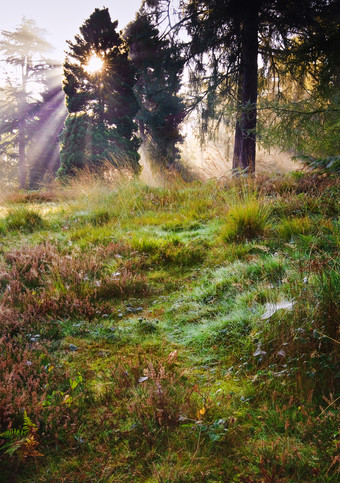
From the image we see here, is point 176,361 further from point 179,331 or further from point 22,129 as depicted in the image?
point 22,129

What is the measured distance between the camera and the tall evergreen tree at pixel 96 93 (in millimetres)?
16656

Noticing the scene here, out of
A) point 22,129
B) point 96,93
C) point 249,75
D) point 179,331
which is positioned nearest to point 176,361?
point 179,331

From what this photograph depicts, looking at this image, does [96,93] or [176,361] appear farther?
[96,93]

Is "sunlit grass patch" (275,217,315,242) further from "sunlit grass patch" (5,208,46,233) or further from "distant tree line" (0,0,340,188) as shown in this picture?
"sunlit grass patch" (5,208,46,233)

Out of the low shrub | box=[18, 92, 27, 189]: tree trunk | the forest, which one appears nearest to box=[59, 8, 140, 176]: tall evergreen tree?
the forest

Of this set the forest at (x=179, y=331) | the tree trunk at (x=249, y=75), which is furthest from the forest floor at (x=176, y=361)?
the tree trunk at (x=249, y=75)

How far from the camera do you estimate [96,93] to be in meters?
17.3

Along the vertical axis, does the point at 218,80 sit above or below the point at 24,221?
above

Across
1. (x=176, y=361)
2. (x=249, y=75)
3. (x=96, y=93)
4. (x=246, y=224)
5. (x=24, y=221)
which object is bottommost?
(x=176, y=361)

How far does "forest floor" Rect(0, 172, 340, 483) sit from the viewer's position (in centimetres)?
164

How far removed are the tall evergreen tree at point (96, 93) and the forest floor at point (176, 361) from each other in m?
13.1

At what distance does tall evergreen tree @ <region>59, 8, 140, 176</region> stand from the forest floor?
1306cm

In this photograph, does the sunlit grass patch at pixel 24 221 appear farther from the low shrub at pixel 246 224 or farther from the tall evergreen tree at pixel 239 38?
the tall evergreen tree at pixel 239 38

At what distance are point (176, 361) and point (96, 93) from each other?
18.0m
